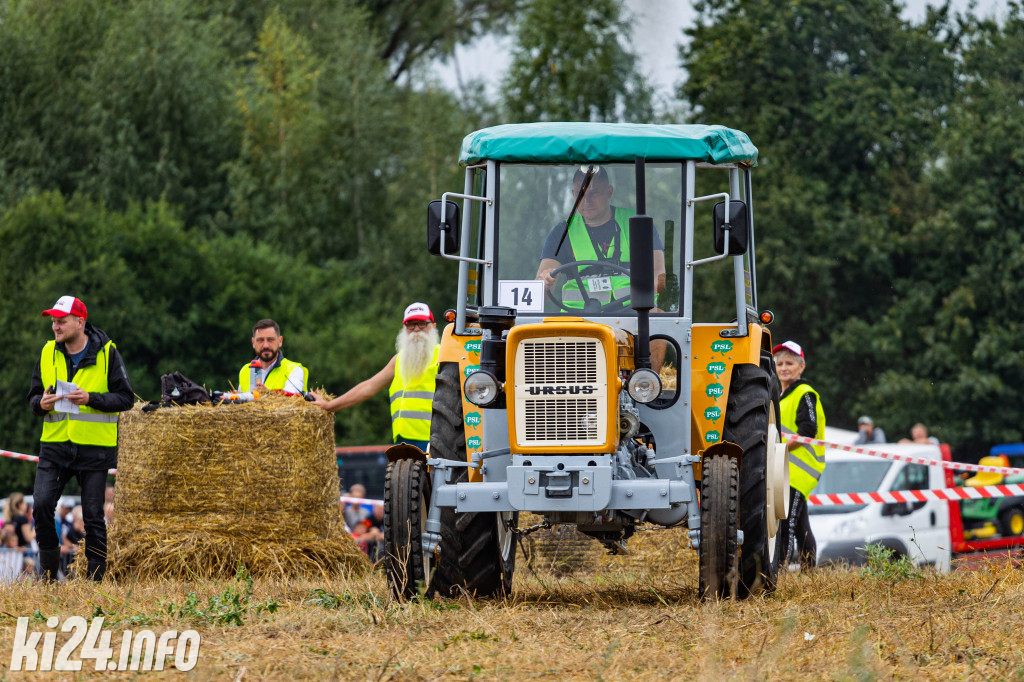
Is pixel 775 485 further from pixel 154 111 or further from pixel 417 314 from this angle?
pixel 154 111

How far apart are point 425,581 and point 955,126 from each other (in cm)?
2594

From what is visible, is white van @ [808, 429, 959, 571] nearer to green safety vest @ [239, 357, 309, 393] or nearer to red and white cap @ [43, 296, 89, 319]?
green safety vest @ [239, 357, 309, 393]

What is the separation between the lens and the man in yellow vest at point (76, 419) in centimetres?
966

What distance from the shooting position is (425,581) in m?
7.36

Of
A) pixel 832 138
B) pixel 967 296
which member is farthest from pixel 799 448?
pixel 832 138

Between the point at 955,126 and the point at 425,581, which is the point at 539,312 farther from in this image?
the point at 955,126

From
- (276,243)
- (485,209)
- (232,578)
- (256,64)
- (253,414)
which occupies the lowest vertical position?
A: (232,578)

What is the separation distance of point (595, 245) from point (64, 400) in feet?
13.5

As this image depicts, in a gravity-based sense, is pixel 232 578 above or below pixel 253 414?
below

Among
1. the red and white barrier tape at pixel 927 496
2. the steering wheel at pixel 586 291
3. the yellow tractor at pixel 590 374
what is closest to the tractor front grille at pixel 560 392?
the yellow tractor at pixel 590 374

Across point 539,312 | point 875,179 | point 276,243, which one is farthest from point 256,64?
point 539,312

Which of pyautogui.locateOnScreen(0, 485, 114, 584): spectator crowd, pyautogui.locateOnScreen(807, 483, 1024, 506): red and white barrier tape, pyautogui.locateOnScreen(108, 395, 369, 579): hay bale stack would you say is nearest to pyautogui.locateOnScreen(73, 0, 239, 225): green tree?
pyautogui.locateOnScreen(0, 485, 114, 584): spectator crowd

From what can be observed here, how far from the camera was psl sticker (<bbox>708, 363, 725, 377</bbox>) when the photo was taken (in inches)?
307

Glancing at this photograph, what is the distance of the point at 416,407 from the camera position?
10.2 metres
